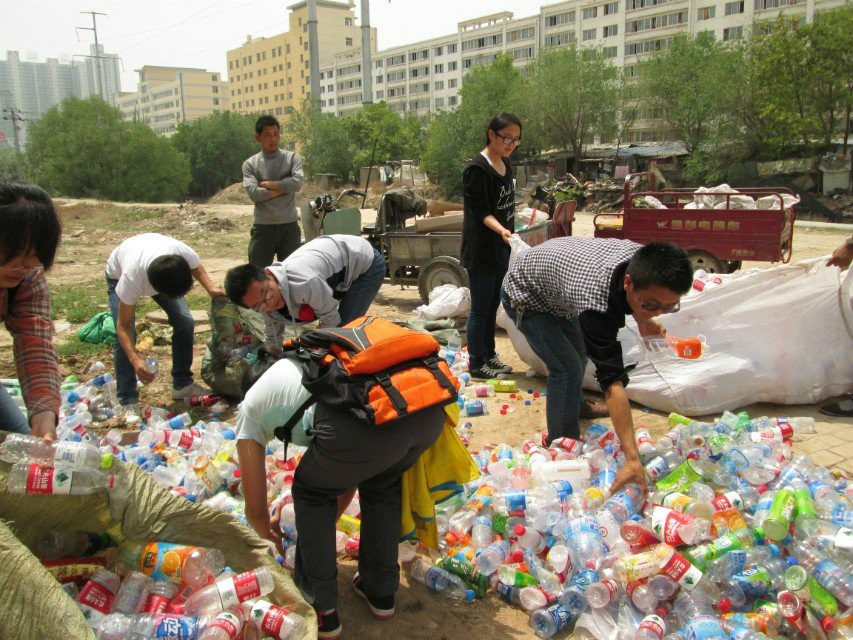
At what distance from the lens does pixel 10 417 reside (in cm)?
258

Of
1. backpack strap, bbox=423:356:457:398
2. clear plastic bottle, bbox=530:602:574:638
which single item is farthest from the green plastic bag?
clear plastic bottle, bbox=530:602:574:638

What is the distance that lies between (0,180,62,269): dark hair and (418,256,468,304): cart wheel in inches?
231

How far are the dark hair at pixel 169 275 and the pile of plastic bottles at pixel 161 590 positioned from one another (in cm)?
214

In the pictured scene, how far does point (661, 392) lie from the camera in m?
4.72

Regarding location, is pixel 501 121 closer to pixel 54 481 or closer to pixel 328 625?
pixel 328 625

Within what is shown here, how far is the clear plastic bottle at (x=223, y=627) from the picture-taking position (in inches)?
85.4

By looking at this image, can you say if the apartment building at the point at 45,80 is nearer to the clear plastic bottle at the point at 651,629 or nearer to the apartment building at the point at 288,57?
the apartment building at the point at 288,57

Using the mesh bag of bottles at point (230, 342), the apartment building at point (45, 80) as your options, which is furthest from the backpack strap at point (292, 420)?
the apartment building at point (45, 80)

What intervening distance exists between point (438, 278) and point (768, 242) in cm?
450

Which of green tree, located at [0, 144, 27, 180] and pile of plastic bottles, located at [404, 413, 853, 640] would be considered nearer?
pile of plastic bottles, located at [404, 413, 853, 640]

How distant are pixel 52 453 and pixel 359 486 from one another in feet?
3.52

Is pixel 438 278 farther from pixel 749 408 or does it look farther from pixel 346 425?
pixel 346 425

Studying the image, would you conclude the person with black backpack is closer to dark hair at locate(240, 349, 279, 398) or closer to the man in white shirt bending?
dark hair at locate(240, 349, 279, 398)

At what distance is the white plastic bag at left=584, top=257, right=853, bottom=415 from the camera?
4.66 meters
